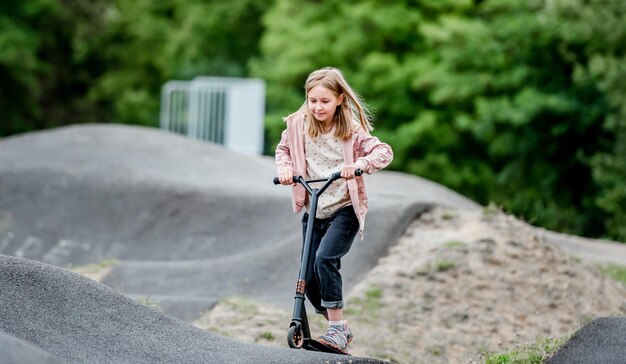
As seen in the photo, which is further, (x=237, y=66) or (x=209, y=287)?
(x=237, y=66)

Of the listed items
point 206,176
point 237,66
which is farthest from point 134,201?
point 237,66

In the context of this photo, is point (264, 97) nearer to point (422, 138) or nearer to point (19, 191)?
point (422, 138)

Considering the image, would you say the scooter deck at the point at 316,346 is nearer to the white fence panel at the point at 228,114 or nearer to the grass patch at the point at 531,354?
the grass patch at the point at 531,354

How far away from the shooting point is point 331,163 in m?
5.46

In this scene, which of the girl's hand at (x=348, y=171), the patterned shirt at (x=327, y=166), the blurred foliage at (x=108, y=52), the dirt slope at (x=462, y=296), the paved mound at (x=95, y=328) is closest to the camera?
the paved mound at (x=95, y=328)

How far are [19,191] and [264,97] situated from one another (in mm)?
12450

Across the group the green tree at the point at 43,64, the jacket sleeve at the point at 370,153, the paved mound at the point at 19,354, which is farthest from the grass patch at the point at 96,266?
the green tree at the point at 43,64

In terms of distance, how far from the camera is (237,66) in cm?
2927

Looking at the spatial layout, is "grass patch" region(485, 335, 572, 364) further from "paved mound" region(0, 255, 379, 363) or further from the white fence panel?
the white fence panel

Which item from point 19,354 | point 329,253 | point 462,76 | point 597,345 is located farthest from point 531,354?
point 462,76

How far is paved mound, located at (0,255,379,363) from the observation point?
15.3ft

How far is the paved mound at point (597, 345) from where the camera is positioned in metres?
4.83

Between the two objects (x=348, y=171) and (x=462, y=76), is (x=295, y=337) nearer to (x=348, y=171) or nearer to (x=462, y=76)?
(x=348, y=171)

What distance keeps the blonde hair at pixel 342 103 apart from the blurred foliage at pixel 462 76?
33.7 ft
